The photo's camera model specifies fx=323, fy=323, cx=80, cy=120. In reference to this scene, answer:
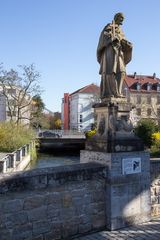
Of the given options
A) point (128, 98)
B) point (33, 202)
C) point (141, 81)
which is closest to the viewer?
point (33, 202)

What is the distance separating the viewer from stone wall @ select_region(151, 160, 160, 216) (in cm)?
869

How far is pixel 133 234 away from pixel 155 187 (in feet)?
6.25

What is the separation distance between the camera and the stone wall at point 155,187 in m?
8.69

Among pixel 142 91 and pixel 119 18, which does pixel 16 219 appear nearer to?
pixel 119 18

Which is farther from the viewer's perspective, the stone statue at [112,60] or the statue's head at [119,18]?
the statue's head at [119,18]

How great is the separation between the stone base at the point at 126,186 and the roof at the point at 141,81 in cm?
6474

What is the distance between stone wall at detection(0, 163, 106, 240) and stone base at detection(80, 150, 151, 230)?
8.6 inches

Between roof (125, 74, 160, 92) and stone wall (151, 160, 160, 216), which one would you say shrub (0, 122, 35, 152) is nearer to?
stone wall (151, 160, 160, 216)

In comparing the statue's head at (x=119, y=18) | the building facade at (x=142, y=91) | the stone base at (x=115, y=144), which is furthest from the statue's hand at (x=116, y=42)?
the building facade at (x=142, y=91)

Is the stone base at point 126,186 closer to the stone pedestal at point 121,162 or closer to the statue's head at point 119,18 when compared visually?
the stone pedestal at point 121,162

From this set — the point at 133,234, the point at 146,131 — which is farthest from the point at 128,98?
the point at 133,234

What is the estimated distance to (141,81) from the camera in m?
74.4

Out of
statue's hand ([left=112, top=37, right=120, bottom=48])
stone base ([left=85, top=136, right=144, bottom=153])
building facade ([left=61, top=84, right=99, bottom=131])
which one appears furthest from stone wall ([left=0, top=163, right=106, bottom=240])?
building facade ([left=61, top=84, right=99, bottom=131])

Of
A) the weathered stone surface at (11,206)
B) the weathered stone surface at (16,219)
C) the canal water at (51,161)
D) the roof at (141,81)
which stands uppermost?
the roof at (141,81)
